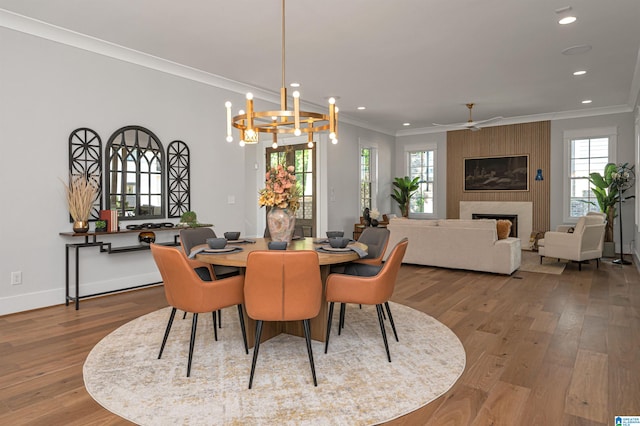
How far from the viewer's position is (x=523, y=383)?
8.16 feet

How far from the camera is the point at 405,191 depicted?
9766mm

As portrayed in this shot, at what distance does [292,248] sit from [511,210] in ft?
23.5

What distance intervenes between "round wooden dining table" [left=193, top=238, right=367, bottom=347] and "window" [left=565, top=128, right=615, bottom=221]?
6874mm

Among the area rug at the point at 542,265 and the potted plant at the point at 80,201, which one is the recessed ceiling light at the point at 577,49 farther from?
the potted plant at the point at 80,201

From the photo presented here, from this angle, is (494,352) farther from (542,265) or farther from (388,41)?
(542,265)

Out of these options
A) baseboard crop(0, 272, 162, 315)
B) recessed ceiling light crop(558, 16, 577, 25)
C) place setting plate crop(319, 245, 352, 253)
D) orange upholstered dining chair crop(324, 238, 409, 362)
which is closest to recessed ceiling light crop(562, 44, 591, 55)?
recessed ceiling light crop(558, 16, 577, 25)

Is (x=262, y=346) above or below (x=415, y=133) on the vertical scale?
below

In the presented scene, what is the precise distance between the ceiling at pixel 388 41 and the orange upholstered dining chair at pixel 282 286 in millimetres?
2321

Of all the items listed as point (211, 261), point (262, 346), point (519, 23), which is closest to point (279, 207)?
point (211, 261)

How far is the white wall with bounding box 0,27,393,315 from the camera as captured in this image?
387 cm

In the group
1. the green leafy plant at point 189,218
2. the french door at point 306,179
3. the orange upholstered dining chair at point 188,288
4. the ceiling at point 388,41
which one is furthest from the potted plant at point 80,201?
the french door at point 306,179

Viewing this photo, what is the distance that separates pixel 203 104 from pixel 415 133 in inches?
235

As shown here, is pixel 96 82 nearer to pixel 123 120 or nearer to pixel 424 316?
pixel 123 120

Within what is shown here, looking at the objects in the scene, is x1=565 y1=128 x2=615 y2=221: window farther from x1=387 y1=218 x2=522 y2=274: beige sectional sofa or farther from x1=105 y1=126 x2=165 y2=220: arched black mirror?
x1=105 y1=126 x2=165 y2=220: arched black mirror
